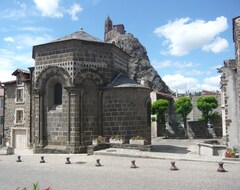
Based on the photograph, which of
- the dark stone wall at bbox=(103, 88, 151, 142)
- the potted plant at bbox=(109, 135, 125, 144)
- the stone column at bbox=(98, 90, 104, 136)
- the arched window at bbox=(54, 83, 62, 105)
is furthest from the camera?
the arched window at bbox=(54, 83, 62, 105)

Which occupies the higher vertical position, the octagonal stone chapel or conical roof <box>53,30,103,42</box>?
conical roof <box>53,30,103,42</box>

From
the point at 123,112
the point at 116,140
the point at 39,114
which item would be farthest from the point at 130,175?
the point at 39,114

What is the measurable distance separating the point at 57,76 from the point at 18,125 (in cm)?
931

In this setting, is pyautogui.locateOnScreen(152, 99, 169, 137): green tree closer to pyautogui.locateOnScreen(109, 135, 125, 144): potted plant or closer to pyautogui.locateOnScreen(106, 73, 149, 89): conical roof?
pyautogui.locateOnScreen(106, 73, 149, 89): conical roof

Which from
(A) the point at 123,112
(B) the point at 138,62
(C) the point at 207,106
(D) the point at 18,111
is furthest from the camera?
(B) the point at 138,62

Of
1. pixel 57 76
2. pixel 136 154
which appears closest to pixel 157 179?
pixel 136 154

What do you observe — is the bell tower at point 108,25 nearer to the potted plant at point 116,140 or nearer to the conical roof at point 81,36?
the conical roof at point 81,36

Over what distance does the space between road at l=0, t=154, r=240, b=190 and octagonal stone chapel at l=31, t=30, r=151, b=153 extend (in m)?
5.17

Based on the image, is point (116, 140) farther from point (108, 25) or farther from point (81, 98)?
point (108, 25)

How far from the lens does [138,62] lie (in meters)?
64.6

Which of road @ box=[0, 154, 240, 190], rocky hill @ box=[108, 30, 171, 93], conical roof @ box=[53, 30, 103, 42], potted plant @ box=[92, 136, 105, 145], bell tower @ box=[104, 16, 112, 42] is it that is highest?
bell tower @ box=[104, 16, 112, 42]

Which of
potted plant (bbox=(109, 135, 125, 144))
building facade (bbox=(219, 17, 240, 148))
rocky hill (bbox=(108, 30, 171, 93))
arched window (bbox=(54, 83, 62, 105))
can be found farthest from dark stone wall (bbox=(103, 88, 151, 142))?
rocky hill (bbox=(108, 30, 171, 93))

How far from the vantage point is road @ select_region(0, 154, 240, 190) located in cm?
739

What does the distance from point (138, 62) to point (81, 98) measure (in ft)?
163
